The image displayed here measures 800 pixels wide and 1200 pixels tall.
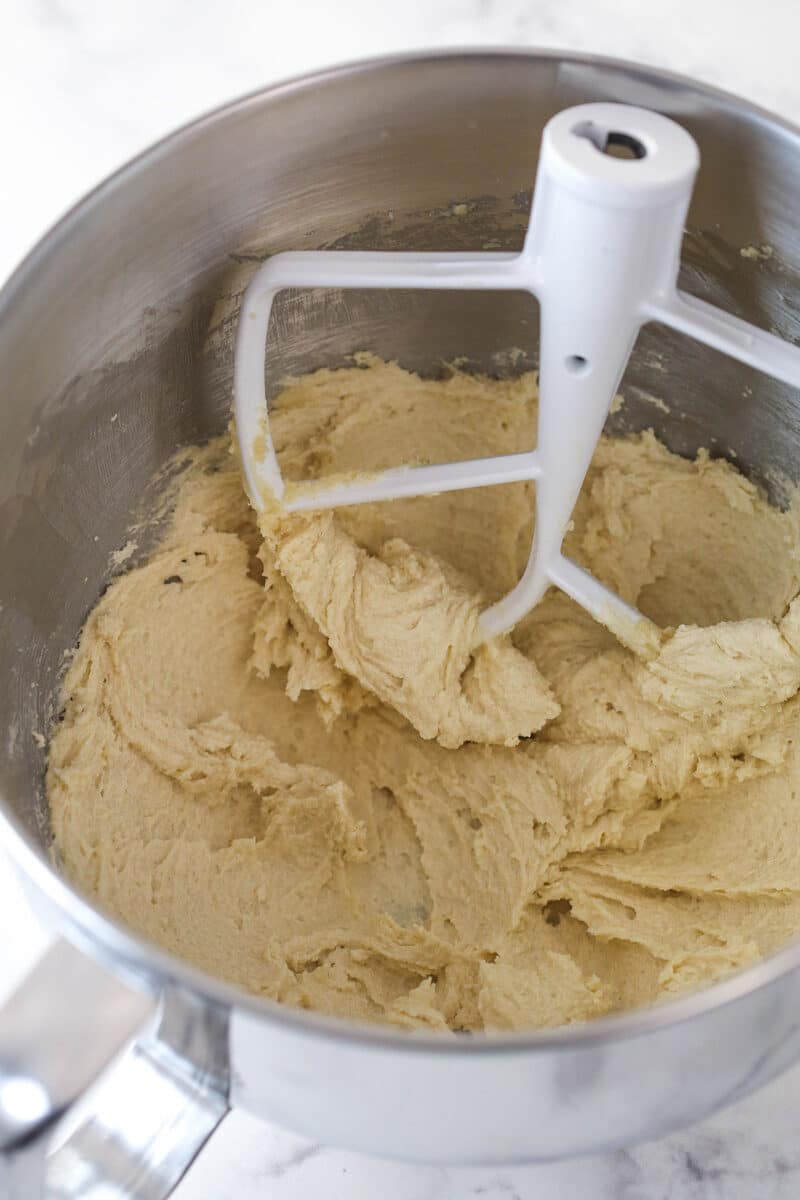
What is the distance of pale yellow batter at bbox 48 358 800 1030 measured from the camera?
2.73 feet

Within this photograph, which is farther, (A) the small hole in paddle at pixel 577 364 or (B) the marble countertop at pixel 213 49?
(B) the marble countertop at pixel 213 49

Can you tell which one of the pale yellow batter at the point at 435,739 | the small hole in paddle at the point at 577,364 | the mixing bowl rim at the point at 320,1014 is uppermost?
the small hole in paddle at the point at 577,364

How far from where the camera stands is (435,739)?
3.21 feet

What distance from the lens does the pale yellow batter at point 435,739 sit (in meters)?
0.83

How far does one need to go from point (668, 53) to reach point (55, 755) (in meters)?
0.92

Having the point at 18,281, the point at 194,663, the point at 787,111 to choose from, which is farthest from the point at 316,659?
the point at 787,111

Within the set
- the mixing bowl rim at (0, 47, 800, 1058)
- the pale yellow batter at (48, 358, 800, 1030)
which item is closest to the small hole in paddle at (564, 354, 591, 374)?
the pale yellow batter at (48, 358, 800, 1030)

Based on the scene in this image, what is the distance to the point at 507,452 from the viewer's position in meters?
1.03

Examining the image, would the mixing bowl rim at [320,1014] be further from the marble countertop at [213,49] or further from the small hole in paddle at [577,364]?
the marble countertop at [213,49]

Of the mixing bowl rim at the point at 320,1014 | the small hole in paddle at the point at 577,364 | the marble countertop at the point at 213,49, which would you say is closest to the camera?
the mixing bowl rim at the point at 320,1014

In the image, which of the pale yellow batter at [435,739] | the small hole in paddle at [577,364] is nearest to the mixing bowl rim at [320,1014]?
the pale yellow batter at [435,739]

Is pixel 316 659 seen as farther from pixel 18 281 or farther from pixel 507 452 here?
pixel 18 281

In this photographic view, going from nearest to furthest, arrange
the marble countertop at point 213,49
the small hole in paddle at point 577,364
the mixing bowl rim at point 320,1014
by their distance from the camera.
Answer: the mixing bowl rim at point 320,1014, the small hole in paddle at point 577,364, the marble countertop at point 213,49

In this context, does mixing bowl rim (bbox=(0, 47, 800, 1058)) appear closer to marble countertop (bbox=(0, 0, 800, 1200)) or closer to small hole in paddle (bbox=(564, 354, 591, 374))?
small hole in paddle (bbox=(564, 354, 591, 374))
